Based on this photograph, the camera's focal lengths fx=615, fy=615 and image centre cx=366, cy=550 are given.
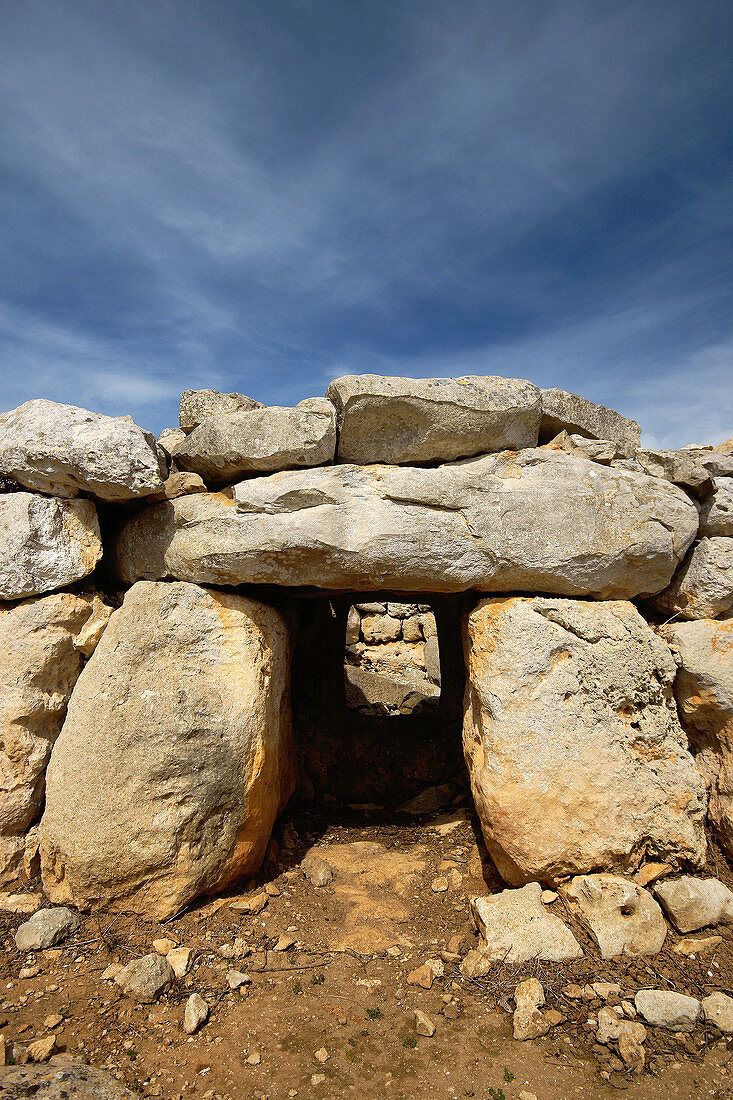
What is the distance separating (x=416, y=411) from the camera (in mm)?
4207

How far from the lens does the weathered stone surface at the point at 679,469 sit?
4.49 metres

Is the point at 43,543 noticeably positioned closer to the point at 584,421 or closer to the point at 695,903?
the point at 584,421

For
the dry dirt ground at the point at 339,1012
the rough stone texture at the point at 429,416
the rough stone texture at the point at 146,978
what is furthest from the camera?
the rough stone texture at the point at 429,416

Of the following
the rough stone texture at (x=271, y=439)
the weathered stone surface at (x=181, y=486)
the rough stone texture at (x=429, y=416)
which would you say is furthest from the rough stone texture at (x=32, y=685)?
the rough stone texture at (x=429, y=416)

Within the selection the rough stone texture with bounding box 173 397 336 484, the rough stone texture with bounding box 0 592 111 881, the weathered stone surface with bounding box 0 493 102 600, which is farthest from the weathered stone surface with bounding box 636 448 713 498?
the rough stone texture with bounding box 0 592 111 881

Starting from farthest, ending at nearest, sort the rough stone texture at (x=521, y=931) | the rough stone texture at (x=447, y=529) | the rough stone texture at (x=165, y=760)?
the rough stone texture at (x=447, y=529) < the rough stone texture at (x=165, y=760) < the rough stone texture at (x=521, y=931)

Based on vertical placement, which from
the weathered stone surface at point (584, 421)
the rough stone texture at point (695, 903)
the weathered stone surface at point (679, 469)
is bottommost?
the rough stone texture at point (695, 903)

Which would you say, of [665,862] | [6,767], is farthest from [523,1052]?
[6,767]

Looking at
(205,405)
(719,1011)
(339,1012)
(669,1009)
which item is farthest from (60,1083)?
(205,405)

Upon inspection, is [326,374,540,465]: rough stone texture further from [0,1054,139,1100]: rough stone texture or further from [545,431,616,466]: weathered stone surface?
[0,1054,139,1100]: rough stone texture

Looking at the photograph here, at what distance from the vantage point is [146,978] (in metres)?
3.21

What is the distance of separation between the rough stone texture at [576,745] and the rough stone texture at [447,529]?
1.06 ft

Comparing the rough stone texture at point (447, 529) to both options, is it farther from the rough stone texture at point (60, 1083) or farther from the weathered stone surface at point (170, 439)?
the rough stone texture at point (60, 1083)

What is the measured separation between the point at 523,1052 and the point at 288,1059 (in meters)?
1.10
